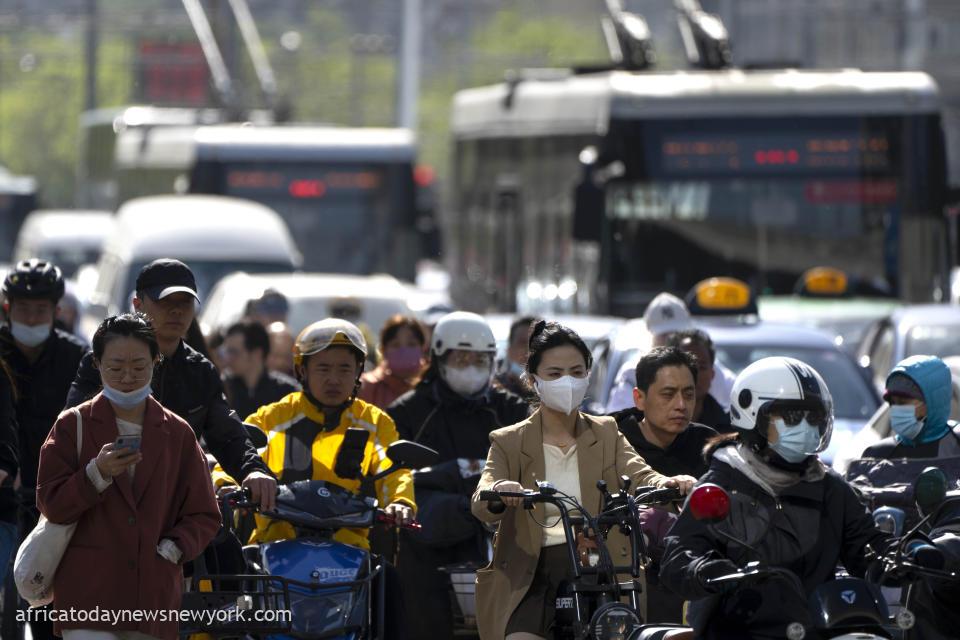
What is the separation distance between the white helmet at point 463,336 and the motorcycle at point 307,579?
1.56 metres

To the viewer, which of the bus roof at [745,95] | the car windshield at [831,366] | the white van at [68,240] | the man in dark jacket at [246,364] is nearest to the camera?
the man in dark jacket at [246,364]

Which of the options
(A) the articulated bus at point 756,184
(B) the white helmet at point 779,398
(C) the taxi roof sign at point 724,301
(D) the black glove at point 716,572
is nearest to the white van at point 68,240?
(A) the articulated bus at point 756,184

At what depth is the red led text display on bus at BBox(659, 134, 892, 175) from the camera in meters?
19.0

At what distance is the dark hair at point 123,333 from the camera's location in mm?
6723

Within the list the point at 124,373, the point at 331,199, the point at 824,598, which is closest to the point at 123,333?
the point at 124,373

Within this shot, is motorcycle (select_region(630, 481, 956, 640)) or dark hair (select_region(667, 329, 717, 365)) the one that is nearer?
motorcycle (select_region(630, 481, 956, 640))

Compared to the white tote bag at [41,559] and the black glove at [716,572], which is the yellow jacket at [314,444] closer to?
the white tote bag at [41,559]

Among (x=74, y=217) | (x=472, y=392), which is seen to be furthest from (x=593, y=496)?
(x=74, y=217)

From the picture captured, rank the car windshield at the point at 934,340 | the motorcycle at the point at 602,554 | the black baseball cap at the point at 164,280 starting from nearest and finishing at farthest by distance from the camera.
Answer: the motorcycle at the point at 602,554
the black baseball cap at the point at 164,280
the car windshield at the point at 934,340

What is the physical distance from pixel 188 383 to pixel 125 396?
1258 millimetres

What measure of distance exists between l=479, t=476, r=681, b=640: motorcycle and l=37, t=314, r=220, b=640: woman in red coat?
930 mm

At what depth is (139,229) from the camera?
74.4 ft

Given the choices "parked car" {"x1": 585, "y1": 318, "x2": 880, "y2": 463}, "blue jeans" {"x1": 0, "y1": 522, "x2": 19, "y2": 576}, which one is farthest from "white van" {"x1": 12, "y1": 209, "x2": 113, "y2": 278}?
"blue jeans" {"x1": 0, "y1": 522, "x2": 19, "y2": 576}

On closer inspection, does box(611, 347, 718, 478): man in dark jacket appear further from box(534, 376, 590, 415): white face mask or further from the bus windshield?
the bus windshield
